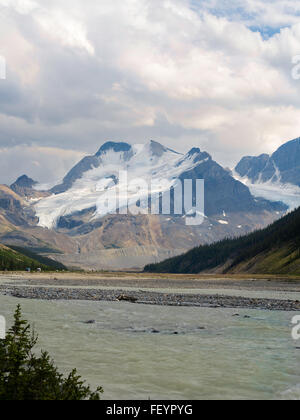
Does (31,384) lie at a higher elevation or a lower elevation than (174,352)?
higher

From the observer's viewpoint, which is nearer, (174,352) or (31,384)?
(31,384)

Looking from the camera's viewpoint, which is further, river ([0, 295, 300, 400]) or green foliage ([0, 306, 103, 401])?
river ([0, 295, 300, 400])

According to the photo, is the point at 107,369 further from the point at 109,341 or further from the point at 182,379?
the point at 109,341

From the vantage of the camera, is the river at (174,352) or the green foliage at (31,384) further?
the river at (174,352)

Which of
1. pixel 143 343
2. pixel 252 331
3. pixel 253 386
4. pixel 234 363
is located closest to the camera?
pixel 253 386

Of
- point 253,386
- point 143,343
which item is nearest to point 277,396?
point 253,386

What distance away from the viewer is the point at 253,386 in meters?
24.0

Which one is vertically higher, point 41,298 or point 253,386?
point 41,298

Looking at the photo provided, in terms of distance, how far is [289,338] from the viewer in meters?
38.8

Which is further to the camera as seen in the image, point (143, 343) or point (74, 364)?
point (143, 343)
